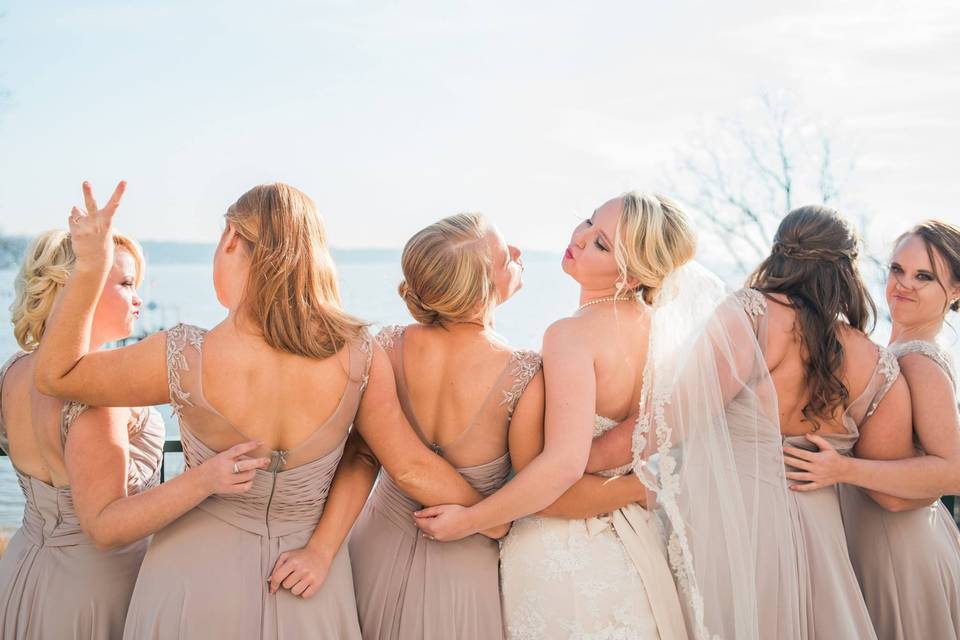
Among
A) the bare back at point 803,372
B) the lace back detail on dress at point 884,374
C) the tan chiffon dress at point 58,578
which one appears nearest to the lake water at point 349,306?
the tan chiffon dress at point 58,578

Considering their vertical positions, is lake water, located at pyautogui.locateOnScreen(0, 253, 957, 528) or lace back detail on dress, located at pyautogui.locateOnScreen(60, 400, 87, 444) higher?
lace back detail on dress, located at pyautogui.locateOnScreen(60, 400, 87, 444)

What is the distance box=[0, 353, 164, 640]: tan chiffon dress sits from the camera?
2832 mm

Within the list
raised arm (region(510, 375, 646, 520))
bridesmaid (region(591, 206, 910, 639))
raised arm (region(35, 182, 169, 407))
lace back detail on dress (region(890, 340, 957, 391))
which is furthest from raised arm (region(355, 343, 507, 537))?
lace back detail on dress (region(890, 340, 957, 391))

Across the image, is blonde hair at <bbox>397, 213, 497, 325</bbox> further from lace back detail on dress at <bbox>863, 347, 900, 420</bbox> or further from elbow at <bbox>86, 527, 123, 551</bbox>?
lace back detail on dress at <bbox>863, 347, 900, 420</bbox>

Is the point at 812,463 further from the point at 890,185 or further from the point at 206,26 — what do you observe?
the point at 206,26

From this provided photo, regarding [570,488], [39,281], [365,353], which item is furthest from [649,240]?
[39,281]

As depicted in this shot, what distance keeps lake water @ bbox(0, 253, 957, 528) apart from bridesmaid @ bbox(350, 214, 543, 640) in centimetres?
18

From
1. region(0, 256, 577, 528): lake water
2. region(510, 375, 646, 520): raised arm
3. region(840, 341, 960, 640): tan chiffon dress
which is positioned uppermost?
region(510, 375, 646, 520): raised arm

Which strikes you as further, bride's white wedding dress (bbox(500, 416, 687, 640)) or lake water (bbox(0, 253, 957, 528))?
lake water (bbox(0, 253, 957, 528))

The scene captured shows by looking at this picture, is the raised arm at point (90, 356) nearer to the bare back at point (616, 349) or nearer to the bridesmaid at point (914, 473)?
the bare back at point (616, 349)

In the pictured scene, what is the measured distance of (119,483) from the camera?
2709 millimetres

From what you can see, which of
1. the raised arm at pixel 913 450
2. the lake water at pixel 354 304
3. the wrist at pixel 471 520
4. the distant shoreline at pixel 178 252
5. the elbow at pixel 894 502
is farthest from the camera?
the distant shoreline at pixel 178 252

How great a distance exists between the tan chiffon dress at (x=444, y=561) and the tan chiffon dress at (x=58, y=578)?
749 millimetres

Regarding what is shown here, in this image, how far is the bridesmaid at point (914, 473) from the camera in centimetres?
327
